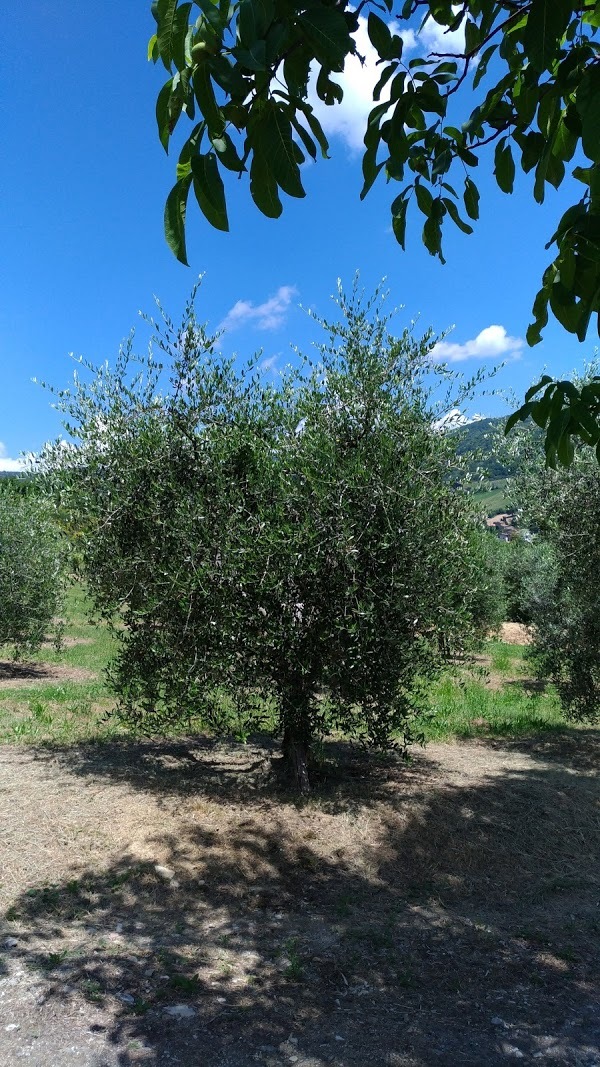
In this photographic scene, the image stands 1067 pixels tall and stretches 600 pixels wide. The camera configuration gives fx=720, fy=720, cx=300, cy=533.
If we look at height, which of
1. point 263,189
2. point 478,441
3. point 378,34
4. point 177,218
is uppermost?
point 378,34

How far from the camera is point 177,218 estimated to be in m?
2.20

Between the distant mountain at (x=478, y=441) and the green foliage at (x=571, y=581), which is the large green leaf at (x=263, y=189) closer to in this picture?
the distant mountain at (x=478, y=441)

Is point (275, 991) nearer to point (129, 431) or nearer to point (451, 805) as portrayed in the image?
point (451, 805)

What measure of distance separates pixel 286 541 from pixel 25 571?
11344 millimetres

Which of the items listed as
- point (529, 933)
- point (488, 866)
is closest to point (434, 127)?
point (529, 933)

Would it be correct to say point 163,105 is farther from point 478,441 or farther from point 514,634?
point 514,634

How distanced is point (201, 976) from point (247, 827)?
7.28ft

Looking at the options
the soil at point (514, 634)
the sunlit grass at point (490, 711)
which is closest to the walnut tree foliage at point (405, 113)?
the sunlit grass at point (490, 711)

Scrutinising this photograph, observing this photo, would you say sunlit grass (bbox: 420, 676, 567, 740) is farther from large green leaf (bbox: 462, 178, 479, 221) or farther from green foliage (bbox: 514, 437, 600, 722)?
large green leaf (bbox: 462, 178, 479, 221)

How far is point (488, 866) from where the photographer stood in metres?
6.08

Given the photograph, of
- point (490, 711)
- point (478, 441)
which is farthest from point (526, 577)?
point (478, 441)

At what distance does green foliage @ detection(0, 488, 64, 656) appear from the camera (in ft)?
51.5

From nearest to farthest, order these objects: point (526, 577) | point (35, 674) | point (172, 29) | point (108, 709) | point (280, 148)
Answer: point (172, 29) < point (280, 148) < point (108, 709) < point (35, 674) < point (526, 577)

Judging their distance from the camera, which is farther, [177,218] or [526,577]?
[526,577]
